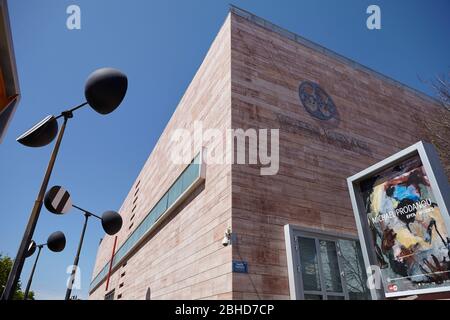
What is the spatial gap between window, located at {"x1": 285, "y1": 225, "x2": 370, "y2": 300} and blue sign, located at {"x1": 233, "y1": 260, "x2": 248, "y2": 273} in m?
1.30

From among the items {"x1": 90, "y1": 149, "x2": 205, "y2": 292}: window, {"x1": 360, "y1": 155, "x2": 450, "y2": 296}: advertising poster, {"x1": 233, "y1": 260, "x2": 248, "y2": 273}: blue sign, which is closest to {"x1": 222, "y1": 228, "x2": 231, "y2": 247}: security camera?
{"x1": 233, "y1": 260, "x2": 248, "y2": 273}: blue sign

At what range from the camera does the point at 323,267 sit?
7.79m

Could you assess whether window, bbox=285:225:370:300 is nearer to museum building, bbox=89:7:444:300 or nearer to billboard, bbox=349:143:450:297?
museum building, bbox=89:7:444:300

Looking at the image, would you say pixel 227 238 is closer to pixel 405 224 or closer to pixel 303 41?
pixel 405 224

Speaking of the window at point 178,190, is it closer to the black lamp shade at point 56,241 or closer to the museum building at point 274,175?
the museum building at point 274,175

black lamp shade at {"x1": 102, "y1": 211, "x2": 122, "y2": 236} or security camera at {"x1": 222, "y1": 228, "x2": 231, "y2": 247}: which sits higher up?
black lamp shade at {"x1": 102, "y1": 211, "x2": 122, "y2": 236}

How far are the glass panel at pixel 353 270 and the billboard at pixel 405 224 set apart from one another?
2.75 m

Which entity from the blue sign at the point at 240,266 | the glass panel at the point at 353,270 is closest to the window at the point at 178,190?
the blue sign at the point at 240,266

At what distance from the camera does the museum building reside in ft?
24.3

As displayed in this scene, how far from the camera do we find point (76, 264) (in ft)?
33.1

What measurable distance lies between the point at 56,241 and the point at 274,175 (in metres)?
6.75
